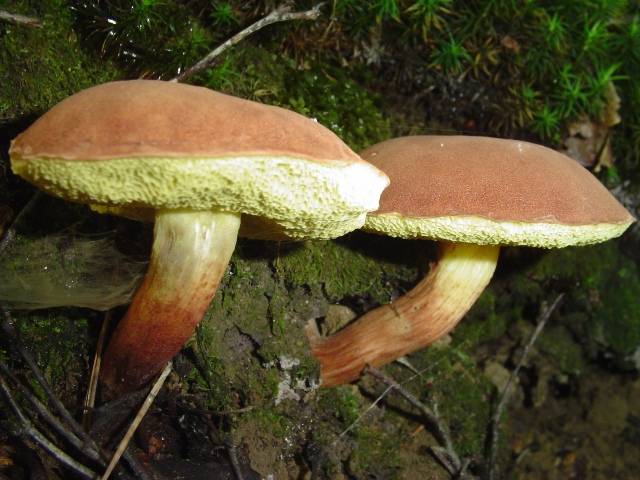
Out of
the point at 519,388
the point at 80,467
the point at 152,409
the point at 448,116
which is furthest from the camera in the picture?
the point at 519,388

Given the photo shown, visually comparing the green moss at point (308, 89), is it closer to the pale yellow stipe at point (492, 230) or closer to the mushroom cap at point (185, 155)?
the pale yellow stipe at point (492, 230)

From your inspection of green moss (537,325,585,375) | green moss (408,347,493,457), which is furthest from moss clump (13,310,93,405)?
green moss (537,325,585,375)

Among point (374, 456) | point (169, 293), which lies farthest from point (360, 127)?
point (374, 456)

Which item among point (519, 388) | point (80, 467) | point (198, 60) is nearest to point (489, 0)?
point (198, 60)

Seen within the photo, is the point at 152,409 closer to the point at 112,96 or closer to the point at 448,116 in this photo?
the point at 112,96

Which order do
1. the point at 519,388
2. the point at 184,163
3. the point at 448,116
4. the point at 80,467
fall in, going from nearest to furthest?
the point at 184,163
the point at 80,467
the point at 448,116
the point at 519,388

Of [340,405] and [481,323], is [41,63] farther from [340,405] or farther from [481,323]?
[481,323]
